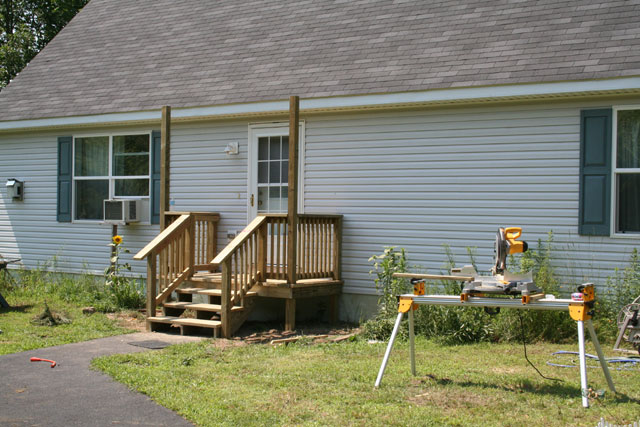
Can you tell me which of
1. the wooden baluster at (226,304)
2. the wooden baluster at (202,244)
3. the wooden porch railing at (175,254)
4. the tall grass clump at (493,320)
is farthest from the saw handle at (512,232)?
the wooden baluster at (202,244)

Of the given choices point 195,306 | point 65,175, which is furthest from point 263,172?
point 65,175

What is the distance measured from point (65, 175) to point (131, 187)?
1.38 meters

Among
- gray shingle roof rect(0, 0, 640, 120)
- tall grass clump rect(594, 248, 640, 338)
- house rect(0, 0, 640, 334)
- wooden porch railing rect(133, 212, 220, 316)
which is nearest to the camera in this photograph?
tall grass clump rect(594, 248, 640, 338)

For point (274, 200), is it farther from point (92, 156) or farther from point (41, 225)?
point (41, 225)

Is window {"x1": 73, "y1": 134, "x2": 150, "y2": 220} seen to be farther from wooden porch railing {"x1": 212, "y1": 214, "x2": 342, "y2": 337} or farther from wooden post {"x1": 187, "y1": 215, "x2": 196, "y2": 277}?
wooden porch railing {"x1": 212, "y1": 214, "x2": 342, "y2": 337}

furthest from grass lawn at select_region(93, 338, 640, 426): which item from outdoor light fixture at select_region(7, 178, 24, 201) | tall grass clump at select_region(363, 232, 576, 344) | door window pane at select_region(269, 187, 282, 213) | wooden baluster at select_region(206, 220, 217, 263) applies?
outdoor light fixture at select_region(7, 178, 24, 201)

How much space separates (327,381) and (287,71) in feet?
18.7

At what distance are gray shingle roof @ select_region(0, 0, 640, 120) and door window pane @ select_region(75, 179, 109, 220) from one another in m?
1.24

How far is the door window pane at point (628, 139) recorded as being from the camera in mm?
7941

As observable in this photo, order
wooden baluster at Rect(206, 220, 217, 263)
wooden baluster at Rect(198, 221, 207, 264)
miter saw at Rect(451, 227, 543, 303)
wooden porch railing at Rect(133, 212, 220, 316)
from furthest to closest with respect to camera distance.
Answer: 1. wooden baluster at Rect(206, 220, 217, 263)
2. wooden baluster at Rect(198, 221, 207, 264)
3. wooden porch railing at Rect(133, 212, 220, 316)
4. miter saw at Rect(451, 227, 543, 303)

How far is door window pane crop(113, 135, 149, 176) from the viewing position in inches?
448

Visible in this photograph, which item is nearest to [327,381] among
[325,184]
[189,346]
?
[189,346]

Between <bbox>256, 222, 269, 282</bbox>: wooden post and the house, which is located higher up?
the house

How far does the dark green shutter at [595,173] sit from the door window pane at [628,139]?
0.12 meters
